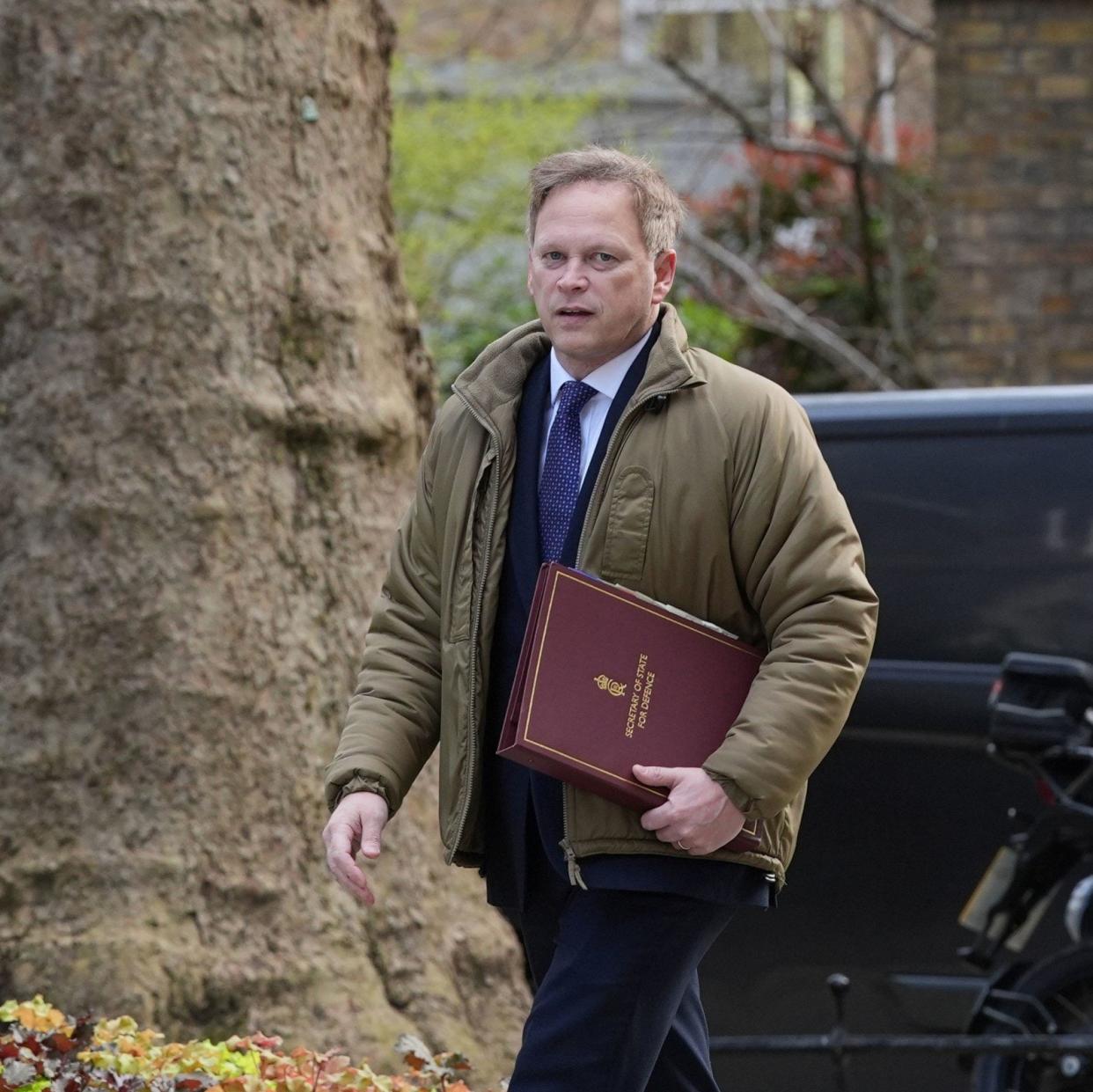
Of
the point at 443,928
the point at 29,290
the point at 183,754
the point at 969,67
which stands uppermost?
the point at 969,67

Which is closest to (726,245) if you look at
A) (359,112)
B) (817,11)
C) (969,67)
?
(817,11)

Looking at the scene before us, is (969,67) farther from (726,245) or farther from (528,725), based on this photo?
(528,725)

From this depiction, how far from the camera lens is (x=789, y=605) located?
2891 millimetres

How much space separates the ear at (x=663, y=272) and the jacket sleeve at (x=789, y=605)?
0.83 ft

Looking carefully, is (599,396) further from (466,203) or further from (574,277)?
(466,203)

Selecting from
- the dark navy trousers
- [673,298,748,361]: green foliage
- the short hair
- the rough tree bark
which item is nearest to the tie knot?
the short hair

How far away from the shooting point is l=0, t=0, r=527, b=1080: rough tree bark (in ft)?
14.4

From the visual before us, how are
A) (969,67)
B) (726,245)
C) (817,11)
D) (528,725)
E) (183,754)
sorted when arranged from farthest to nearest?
(726,245), (817,11), (969,67), (183,754), (528,725)

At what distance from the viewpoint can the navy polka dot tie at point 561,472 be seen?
3.04 m

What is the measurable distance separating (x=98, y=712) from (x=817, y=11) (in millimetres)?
9851

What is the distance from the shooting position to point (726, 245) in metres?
16.3

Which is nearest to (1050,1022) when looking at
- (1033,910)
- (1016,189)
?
(1033,910)

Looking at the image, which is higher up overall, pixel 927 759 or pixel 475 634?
pixel 475 634

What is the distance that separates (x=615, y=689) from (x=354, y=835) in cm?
46
